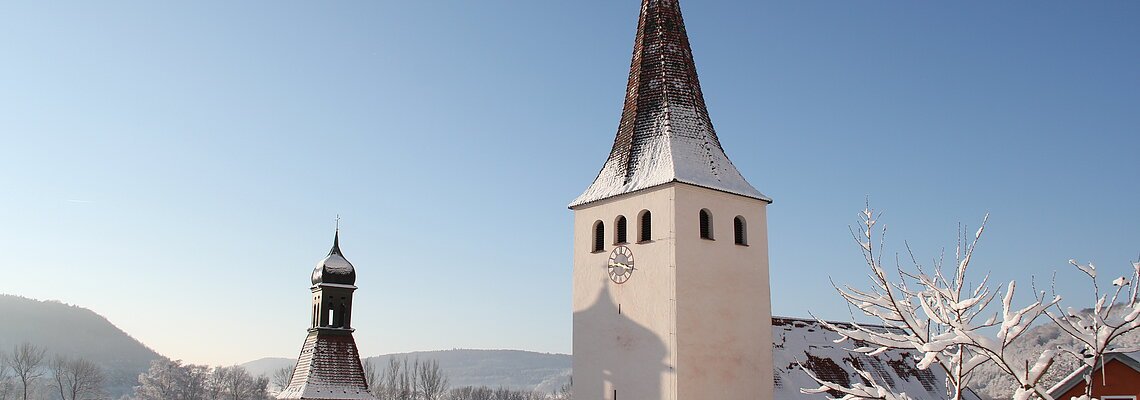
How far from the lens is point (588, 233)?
2781cm

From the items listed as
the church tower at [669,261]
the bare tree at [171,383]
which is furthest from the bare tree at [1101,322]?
the bare tree at [171,383]

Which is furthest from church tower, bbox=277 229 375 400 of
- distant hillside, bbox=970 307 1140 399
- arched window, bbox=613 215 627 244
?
distant hillside, bbox=970 307 1140 399

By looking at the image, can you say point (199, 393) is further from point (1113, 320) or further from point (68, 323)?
point (68, 323)

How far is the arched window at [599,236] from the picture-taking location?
90.0 ft

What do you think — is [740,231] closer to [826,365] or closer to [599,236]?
[599,236]

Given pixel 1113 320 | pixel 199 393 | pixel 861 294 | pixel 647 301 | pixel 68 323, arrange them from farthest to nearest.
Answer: pixel 68 323
pixel 199 393
pixel 647 301
pixel 861 294
pixel 1113 320

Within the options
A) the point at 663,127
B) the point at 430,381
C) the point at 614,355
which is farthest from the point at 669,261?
the point at 430,381

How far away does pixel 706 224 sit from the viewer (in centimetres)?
2631

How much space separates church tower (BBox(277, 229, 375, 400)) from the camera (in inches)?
1212

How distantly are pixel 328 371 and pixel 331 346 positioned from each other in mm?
1088

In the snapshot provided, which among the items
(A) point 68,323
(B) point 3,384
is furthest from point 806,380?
(A) point 68,323

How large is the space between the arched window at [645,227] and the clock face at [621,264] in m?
0.51

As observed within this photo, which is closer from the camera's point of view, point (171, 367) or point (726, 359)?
point (726, 359)

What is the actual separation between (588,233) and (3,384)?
10226 centimetres
